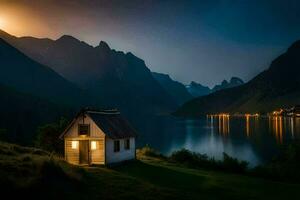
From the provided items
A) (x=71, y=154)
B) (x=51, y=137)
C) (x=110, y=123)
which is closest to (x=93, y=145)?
(x=71, y=154)

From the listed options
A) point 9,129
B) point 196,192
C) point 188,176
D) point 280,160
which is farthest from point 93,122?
point 9,129

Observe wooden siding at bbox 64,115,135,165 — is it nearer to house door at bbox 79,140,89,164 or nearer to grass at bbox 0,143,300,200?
house door at bbox 79,140,89,164

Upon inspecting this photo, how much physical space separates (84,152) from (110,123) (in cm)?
484

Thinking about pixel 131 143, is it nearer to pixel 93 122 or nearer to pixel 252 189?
pixel 93 122

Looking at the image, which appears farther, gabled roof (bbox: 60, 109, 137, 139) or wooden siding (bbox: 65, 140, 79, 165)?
gabled roof (bbox: 60, 109, 137, 139)

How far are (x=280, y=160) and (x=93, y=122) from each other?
2982 cm

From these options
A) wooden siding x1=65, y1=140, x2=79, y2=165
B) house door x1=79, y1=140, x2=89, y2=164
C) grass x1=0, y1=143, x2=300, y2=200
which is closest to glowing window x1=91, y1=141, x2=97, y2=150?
house door x1=79, y1=140, x2=89, y2=164

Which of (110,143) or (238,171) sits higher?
(110,143)

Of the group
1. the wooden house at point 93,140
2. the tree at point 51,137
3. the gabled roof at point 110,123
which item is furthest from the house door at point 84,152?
the tree at point 51,137

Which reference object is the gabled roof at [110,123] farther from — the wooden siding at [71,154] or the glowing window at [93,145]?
the glowing window at [93,145]

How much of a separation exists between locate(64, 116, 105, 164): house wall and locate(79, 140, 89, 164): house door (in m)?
0.37

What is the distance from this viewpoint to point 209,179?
39.5 meters

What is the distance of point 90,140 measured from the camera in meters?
46.6

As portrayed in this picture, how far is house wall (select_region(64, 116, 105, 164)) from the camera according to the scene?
45.8 m
